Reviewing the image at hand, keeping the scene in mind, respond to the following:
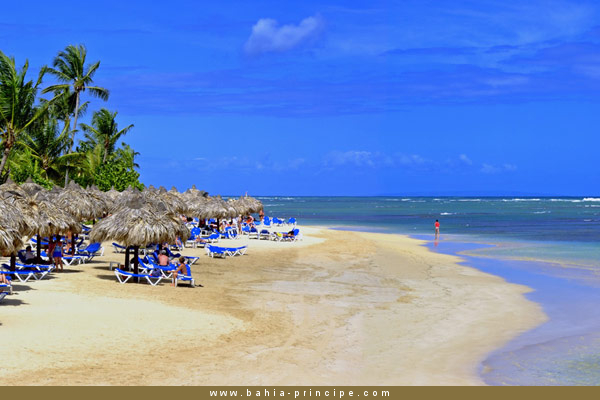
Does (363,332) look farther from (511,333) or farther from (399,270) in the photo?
(399,270)

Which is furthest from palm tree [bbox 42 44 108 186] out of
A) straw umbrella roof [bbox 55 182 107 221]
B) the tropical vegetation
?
straw umbrella roof [bbox 55 182 107 221]

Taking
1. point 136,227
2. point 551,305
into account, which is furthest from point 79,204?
point 551,305

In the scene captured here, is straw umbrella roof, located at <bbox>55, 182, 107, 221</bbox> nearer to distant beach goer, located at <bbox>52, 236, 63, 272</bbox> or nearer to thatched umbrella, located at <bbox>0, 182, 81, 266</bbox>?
distant beach goer, located at <bbox>52, 236, 63, 272</bbox>

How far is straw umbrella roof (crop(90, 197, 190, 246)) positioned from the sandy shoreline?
1.19 m

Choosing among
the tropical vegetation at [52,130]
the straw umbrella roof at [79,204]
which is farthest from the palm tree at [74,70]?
the straw umbrella roof at [79,204]

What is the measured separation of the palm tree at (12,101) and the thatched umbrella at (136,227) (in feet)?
49.1

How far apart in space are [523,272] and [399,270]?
436 cm

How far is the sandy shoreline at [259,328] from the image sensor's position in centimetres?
891

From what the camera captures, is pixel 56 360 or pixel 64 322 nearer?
pixel 56 360

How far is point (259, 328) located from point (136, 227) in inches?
206

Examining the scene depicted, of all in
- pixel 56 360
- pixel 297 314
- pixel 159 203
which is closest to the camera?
pixel 56 360

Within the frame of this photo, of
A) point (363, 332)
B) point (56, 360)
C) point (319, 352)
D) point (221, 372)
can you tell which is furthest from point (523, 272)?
point (56, 360)

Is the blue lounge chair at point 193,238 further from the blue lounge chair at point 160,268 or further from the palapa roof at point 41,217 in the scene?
the palapa roof at point 41,217
